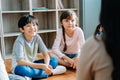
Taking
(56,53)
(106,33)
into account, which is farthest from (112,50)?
(56,53)

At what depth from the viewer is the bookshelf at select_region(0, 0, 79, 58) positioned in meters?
3.32

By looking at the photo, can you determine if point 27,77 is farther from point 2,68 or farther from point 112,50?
point 112,50

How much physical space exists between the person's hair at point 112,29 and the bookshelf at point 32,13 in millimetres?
2675

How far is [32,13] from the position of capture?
340 centimetres

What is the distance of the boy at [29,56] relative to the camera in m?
2.09

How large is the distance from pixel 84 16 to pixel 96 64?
125 inches

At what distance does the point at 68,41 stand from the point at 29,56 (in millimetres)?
539

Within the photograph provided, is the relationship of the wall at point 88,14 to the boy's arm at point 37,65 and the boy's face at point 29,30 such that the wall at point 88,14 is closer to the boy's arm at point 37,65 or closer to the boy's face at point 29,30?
the boy's face at point 29,30

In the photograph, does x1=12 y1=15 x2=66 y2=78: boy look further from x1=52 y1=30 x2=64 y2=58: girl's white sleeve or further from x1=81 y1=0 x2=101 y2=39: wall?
x1=81 y1=0 x2=101 y2=39: wall

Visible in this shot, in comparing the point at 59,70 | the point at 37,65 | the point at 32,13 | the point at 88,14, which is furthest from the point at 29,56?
the point at 88,14

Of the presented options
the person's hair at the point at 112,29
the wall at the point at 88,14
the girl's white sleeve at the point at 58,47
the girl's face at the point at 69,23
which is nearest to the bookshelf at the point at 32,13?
the wall at the point at 88,14

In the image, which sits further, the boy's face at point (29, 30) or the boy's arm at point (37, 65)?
the boy's face at point (29, 30)

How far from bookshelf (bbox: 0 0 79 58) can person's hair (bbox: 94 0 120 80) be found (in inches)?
105

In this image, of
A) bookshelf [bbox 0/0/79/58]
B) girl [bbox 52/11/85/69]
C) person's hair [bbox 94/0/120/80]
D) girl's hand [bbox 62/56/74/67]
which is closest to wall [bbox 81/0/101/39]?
bookshelf [bbox 0/0/79/58]
